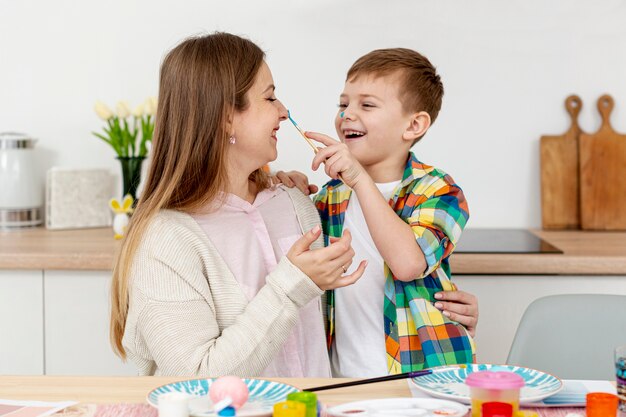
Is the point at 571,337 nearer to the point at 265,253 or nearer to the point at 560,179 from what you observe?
the point at 265,253

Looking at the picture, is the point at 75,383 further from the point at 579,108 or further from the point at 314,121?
the point at 579,108

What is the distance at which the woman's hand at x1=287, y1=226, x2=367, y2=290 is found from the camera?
1.50 m

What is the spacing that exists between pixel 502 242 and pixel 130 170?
118 cm

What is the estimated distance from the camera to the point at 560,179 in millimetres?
2752

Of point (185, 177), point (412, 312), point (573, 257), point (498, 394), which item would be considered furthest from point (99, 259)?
point (498, 394)

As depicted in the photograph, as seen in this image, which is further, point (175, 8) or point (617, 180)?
point (175, 8)

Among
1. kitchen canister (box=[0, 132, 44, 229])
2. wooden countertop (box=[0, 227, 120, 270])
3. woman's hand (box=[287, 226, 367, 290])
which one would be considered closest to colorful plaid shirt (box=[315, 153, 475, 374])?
woman's hand (box=[287, 226, 367, 290])

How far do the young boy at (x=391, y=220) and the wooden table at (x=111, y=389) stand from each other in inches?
17.4

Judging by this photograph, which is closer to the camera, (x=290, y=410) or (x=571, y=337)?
(x=290, y=410)

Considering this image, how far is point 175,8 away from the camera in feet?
9.52

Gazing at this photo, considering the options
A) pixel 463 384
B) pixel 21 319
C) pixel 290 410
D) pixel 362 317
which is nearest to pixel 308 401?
pixel 290 410

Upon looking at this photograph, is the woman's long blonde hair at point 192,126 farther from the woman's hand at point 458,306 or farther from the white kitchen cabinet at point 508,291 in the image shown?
the white kitchen cabinet at point 508,291

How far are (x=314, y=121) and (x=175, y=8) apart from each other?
58cm

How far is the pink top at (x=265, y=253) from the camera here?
1697mm
